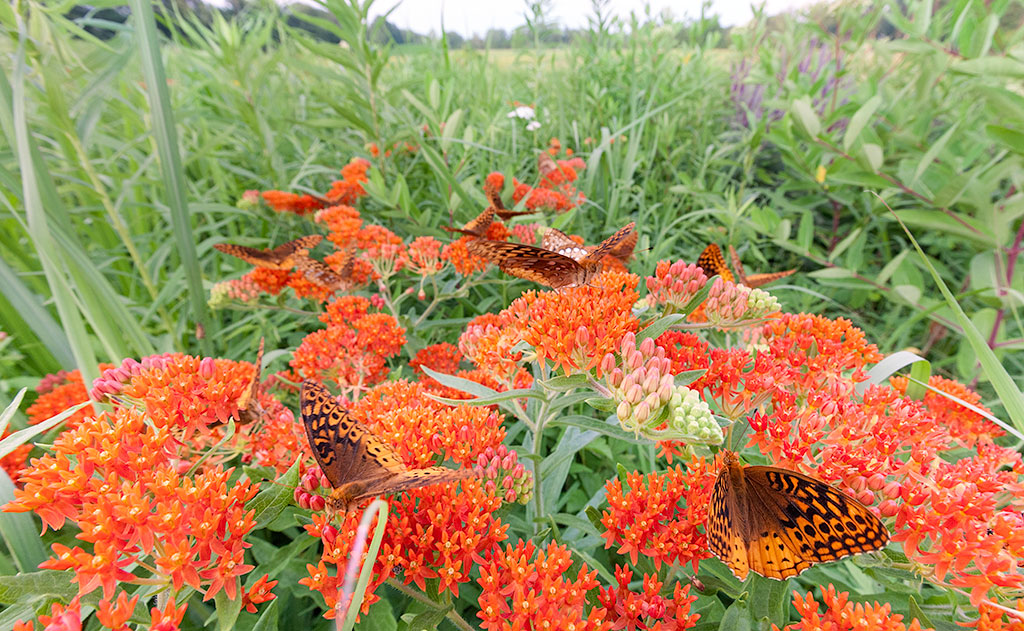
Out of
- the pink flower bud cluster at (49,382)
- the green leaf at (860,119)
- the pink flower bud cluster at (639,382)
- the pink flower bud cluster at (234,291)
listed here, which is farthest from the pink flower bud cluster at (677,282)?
the pink flower bud cluster at (49,382)

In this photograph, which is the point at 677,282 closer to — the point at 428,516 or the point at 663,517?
the point at 663,517

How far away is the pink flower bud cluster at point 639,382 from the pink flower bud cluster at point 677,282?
1.39ft

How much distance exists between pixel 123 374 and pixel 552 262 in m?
1.27

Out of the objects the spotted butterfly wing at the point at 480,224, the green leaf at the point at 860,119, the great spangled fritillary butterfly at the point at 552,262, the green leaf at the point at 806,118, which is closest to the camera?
the great spangled fritillary butterfly at the point at 552,262

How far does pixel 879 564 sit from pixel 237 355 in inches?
109

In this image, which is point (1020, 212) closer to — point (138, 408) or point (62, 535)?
point (138, 408)

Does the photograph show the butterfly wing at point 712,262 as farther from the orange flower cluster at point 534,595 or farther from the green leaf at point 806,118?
the green leaf at point 806,118

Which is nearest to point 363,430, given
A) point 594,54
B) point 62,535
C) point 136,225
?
point 62,535

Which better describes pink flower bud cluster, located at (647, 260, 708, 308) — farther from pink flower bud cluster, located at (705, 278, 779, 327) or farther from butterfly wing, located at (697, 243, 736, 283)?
butterfly wing, located at (697, 243, 736, 283)

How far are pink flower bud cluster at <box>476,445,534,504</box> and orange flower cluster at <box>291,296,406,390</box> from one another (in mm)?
690

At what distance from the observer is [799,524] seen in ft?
3.24

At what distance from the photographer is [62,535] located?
1367mm

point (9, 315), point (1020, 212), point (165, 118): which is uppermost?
point (165, 118)

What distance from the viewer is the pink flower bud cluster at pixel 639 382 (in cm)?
110
